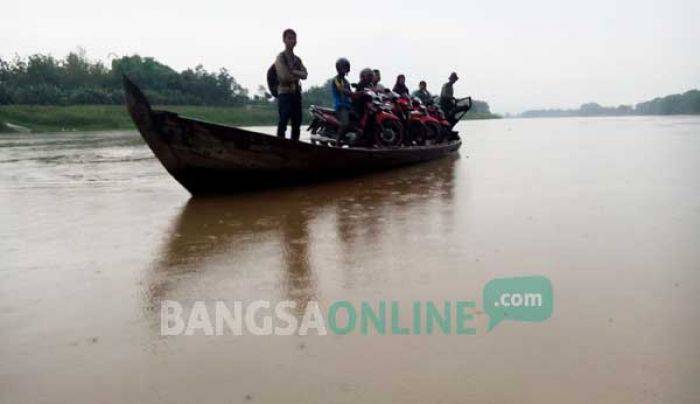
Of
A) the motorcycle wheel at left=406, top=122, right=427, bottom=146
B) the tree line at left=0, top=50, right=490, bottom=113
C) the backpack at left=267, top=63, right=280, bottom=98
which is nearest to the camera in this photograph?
the backpack at left=267, top=63, right=280, bottom=98

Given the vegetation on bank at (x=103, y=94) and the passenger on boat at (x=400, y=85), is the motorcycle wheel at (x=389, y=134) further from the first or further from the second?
the vegetation on bank at (x=103, y=94)

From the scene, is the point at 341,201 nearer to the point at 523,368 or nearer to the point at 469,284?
the point at 469,284

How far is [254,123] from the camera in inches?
1743

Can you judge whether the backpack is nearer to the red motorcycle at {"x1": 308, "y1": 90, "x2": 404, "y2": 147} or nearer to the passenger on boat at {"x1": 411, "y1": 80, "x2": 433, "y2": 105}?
the red motorcycle at {"x1": 308, "y1": 90, "x2": 404, "y2": 147}

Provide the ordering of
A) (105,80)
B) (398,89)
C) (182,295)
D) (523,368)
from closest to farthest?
1. (523,368)
2. (182,295)
3. (398,89)
4. (105,80)

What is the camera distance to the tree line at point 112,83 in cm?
4088

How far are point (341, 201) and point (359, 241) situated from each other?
1.75m

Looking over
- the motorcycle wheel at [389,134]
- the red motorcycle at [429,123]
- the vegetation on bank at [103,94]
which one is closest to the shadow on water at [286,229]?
the motorcycle wheel at [389,134]

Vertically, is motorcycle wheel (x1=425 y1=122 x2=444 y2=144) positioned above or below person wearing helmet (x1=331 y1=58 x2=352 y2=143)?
below

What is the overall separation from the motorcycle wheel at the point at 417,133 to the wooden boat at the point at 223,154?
3.23 meters

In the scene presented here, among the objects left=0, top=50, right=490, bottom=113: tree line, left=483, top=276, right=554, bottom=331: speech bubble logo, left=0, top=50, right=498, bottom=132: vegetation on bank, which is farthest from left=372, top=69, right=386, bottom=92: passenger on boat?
left=0, top=50, right=490, bottom=113: tree line

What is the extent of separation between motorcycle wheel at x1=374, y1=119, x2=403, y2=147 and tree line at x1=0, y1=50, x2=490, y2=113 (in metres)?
36.8

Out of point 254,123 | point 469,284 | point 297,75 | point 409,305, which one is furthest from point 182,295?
point 254,123

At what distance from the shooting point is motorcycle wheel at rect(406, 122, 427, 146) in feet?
32.0
